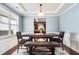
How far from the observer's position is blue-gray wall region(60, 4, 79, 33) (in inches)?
100

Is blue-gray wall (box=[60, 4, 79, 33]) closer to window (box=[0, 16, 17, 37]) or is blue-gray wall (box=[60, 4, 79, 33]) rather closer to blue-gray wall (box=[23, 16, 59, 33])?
blue-gray wall (box=[23, 16, 59, 33])

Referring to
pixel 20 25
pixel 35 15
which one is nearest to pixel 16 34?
pixel 20 25

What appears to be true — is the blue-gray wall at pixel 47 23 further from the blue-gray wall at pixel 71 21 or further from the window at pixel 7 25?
the window at pixel 7 25

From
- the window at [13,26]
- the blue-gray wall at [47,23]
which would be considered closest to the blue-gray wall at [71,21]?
the blue-gray wall at [47,23]

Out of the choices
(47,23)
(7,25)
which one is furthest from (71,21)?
(7,25)

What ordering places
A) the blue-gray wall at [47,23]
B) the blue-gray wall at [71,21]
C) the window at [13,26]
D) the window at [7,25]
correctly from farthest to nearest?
the blue-gray wall at [71,21] < the blue-gray wall at [47,23] < the window at [13,26] < the window at [7,25]

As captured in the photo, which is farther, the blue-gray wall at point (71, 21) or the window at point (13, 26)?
the blue-gray wall at point (71, 21)

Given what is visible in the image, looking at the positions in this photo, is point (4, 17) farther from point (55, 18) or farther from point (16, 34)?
point (55, 18)

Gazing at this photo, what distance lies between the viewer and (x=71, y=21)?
2.84 m

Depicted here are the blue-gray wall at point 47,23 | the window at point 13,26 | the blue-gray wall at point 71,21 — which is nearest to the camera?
the window at point 13,26

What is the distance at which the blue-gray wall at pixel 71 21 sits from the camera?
2.55m

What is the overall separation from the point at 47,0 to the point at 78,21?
85.9 inches

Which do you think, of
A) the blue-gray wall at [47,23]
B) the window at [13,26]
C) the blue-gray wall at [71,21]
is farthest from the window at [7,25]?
the blue-gray wall at [71,21]

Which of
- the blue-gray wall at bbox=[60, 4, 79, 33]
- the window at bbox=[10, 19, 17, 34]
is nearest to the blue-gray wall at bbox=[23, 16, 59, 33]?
the blue-gray wall at bbox=[60, 4, 79, 33]
